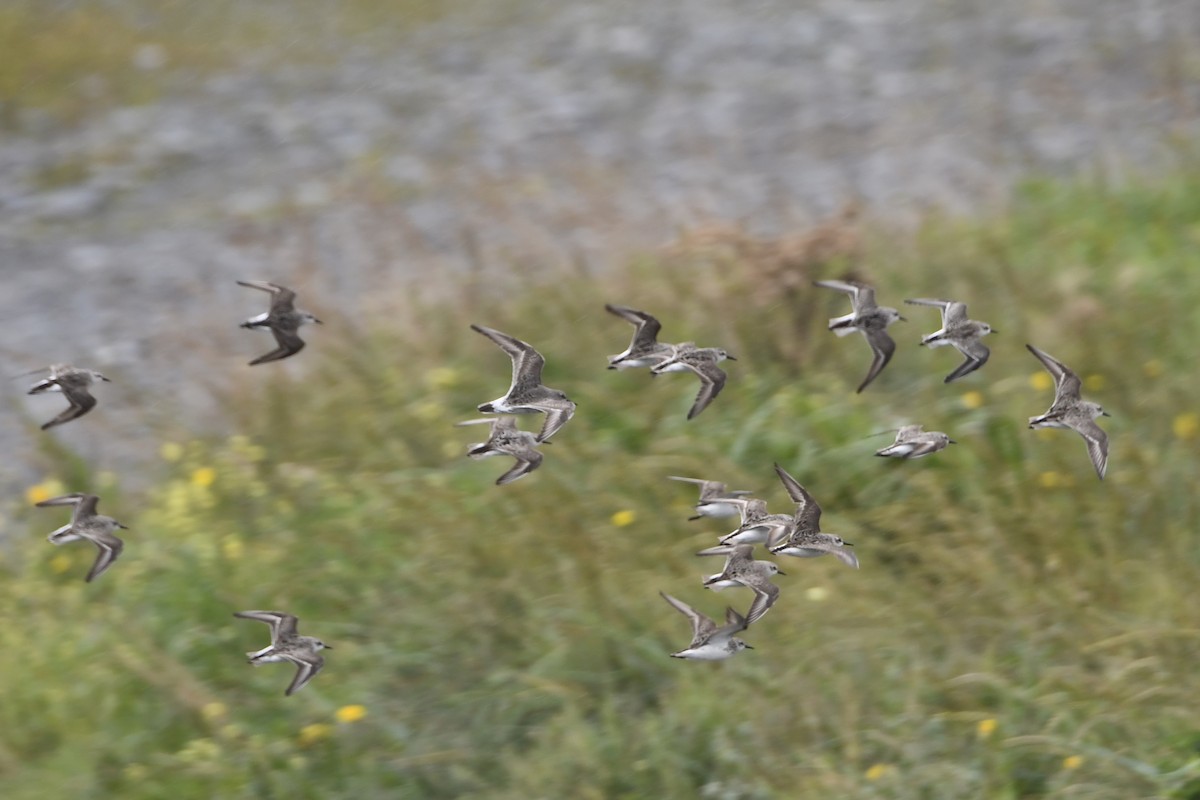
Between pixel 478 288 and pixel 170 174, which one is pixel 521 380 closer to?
pixel 478 288

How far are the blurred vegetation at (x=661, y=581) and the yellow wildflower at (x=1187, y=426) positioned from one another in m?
0.01

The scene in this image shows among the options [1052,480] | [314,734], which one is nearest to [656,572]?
[314,734]

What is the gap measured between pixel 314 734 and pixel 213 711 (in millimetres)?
327

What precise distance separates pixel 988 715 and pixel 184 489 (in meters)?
3.01

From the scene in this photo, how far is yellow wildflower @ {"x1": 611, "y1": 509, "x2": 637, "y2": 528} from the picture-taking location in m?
5.62

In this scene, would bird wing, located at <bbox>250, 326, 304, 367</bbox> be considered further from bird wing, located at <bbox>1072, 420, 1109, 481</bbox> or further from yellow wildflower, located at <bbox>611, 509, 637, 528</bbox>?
yellow wildflower, located at <bbox>611, 509, 637, 528</bbox>

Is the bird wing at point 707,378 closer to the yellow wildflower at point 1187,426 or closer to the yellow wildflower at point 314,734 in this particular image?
the yellow wildflower at point 314,734

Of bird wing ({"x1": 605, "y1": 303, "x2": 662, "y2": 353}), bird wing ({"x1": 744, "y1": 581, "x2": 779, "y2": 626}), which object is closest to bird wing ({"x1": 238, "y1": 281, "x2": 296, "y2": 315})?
bird wing ({"x1": 605, "y1": 303, "x2": 662, "y2": 353})

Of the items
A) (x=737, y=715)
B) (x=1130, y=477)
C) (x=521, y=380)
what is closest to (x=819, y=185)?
(x=1130, y=477)

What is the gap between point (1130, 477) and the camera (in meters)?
5.54

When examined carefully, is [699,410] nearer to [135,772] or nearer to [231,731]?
[231,731]

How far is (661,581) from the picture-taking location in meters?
5.40

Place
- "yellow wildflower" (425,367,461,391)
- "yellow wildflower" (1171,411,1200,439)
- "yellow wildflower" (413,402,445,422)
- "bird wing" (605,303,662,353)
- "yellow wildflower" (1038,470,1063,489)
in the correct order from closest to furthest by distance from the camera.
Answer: "bird wing" (605,303,662,353) → "yellow wildflower" (1038,470,1063,489) → "yellow wildflower" (1171,411,1200,439) → "yellow wildflower" (413,402,445,422) → "yellow wildflower" (425,367,461,391)

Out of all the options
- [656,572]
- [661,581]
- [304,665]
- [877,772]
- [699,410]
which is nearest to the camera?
[699,410]
